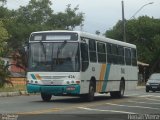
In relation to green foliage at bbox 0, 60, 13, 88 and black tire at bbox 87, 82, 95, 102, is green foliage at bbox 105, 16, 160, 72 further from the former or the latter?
black tire at bbox 87, 82, 95, 102

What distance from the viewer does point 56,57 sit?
23.7 meters

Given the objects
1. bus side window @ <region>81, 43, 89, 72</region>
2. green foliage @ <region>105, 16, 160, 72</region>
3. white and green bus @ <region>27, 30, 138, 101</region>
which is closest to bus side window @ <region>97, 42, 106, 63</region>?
white and green bus @ <region>27, 30, 138, 101</region>

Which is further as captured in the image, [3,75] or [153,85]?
[153,85]

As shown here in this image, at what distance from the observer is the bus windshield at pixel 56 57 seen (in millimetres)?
23688

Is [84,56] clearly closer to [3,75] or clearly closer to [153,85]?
[3,75]

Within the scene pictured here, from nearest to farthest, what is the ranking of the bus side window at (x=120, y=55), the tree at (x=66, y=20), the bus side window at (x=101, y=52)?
the bus side window at (x=101, y=52)
the bus side window at (x=120, y=55)
the tree at (x=66, y=20)

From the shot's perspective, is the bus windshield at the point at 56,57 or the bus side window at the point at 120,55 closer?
the bus windshield at the point at 56,57

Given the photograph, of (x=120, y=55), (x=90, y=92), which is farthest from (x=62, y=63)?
(x=120, y=55)

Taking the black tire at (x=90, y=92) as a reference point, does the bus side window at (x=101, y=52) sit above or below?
above

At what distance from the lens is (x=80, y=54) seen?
23812 millimetres

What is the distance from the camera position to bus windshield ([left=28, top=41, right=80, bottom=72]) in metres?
23.7

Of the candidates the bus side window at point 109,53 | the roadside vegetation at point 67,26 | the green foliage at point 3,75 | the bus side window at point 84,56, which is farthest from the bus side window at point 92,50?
the roadside vegetation at point 67,26

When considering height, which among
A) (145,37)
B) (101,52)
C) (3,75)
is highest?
(145,37)

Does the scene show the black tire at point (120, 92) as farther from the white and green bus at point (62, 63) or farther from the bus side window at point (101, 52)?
the white and green bus at point (62, 63)
